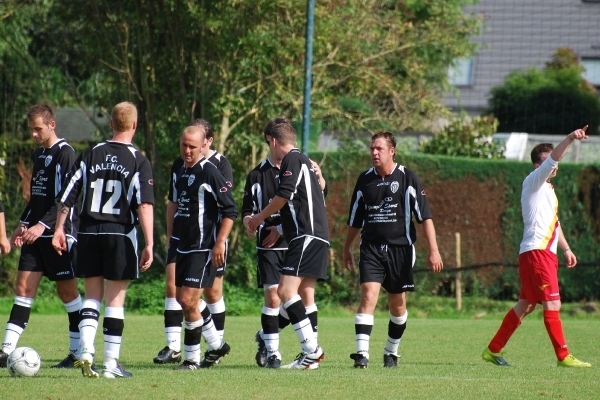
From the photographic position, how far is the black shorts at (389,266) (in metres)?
8.82

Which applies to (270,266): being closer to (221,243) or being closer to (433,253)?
(221,243)

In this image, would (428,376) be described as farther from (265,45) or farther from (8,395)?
(265,45)

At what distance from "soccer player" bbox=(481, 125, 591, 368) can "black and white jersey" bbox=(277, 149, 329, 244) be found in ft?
7.08

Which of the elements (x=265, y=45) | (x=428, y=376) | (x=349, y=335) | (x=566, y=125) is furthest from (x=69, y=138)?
(x=566, y=125)

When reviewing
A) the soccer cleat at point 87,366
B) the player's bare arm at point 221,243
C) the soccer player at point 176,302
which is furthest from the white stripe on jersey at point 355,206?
the soccer cleat at point 87,366

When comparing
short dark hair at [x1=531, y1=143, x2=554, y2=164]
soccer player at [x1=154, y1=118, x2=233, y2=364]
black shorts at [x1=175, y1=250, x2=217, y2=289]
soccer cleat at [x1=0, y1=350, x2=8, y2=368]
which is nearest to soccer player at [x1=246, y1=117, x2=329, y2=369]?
black shorts at [x1=175, y1=250, x2=217, y2=289]

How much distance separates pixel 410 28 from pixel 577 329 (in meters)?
7.46

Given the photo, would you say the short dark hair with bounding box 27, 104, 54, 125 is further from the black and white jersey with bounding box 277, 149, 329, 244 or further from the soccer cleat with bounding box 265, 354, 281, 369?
the soccer cleat with bounding box 265, 354, 281, 369

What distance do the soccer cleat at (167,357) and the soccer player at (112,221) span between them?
4.89 ft

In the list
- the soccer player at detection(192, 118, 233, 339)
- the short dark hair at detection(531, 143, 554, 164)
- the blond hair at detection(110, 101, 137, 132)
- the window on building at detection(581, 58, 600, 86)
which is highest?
the window on building at detection(581, 58, 600, 86)

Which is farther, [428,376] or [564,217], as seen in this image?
[564,217]

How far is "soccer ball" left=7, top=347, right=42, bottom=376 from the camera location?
24.1ft

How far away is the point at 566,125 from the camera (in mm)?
31078

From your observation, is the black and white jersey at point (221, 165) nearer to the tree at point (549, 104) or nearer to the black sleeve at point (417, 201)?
the black sleeve at point (417, 201)
